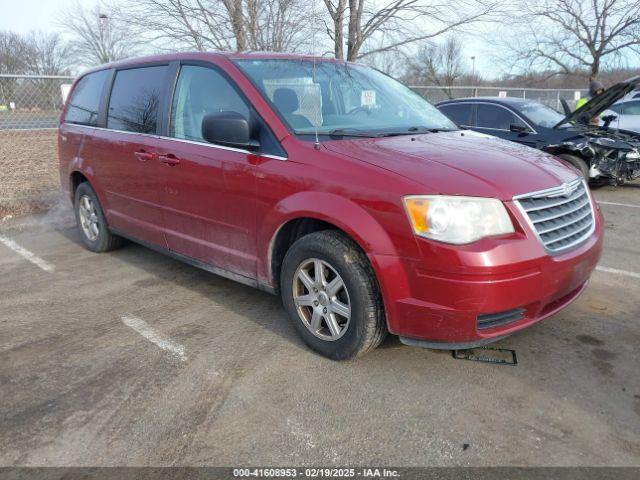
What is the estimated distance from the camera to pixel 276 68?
3.74 metres

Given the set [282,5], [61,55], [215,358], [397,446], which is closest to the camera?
[397,446]

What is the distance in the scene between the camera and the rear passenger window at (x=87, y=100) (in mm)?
5031

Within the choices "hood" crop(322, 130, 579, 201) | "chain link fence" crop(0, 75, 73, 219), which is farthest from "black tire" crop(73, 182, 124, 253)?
"chain link fence" crop(0, 75, 73, 219)

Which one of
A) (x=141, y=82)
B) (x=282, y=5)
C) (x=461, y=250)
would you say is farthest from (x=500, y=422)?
(x=282, y=5)

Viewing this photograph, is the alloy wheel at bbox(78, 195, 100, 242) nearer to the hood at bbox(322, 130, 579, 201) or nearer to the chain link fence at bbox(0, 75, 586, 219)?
the chain link fence at bbox(0, 75, 586, 219)

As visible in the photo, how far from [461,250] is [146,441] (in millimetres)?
1774

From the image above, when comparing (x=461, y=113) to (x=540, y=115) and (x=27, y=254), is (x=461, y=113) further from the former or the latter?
(x=27, y=254)

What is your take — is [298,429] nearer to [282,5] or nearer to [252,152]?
[252,152]

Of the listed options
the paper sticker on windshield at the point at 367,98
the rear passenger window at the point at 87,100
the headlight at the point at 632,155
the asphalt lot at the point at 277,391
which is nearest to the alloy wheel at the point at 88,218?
the rear passenger window at the point at 87,100

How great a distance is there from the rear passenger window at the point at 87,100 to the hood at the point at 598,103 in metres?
6.67

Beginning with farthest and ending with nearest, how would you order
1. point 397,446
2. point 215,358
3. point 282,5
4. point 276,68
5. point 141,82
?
point 282,5, point 141,82, point 276,68, point 215,358, point 397,446

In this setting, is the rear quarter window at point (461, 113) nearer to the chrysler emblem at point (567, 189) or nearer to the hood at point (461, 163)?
the hood at point (461, 163)

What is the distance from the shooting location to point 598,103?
7.96 metres

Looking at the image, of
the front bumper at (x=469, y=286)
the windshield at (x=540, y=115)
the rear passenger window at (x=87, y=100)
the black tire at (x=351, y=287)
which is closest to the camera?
the front bumper at (x=469, y=286)
